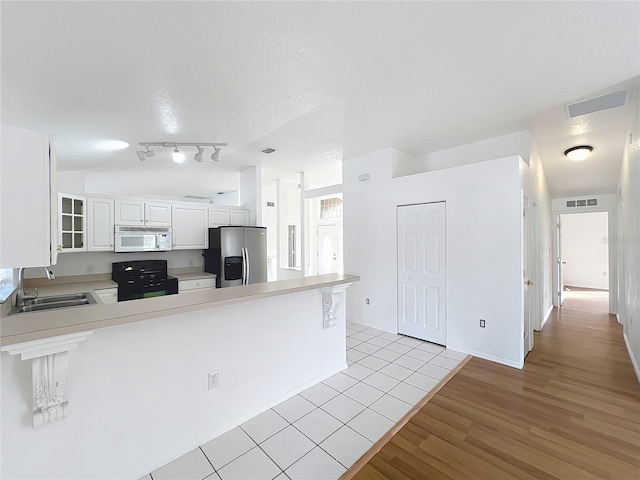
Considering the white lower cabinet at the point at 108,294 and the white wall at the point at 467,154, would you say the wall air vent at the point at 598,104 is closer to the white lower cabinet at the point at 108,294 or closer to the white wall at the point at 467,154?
the white wall at the point at 467,154

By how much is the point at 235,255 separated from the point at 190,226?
0.98 m

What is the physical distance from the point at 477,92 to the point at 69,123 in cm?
393

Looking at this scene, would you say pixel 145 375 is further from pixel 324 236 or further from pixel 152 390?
pixel 324 236

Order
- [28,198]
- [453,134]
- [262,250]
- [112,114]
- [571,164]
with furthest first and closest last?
[262,250] → [571,164] → [453,134] → [112,114] → [28,198]

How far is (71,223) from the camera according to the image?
3.63 metres

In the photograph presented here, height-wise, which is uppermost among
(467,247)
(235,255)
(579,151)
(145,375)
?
(579,151)

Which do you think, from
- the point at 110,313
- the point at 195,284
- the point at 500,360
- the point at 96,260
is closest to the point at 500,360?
the point at 500,360

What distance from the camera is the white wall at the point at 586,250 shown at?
7777 mm

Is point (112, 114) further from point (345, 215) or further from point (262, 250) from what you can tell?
point (345, 215)

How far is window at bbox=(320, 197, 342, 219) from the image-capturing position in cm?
599

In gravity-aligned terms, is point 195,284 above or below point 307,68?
below

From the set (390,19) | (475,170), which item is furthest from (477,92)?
(390,19)

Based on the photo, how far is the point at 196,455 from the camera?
1.81 m

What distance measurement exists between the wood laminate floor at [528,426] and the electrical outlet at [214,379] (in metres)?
1.07
